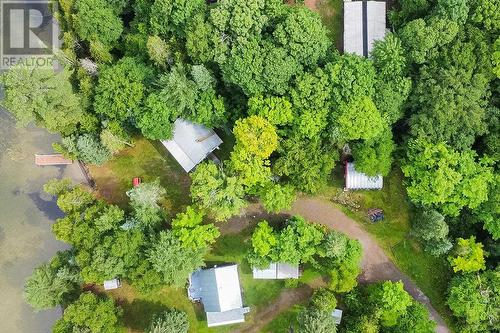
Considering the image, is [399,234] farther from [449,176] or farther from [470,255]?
[449,176]

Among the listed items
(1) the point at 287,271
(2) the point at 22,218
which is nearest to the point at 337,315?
(1) the point at 287,271

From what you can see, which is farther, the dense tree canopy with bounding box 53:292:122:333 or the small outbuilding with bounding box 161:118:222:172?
the small outbuilding with bounding box 161:118:222:172

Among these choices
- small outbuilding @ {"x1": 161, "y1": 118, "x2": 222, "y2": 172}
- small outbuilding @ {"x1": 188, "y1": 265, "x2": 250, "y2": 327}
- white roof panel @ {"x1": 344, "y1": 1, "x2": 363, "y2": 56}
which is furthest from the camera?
small outbuilding @ {"x1": 161, "y1": 118, "x2": 222, "y2": 172}

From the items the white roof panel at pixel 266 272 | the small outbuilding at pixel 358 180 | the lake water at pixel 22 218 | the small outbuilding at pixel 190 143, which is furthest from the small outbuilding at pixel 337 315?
the lake water at pixel 22 218

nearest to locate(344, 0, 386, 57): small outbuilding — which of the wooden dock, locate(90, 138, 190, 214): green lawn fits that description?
locate(90, 138, 190, 214): green lawn

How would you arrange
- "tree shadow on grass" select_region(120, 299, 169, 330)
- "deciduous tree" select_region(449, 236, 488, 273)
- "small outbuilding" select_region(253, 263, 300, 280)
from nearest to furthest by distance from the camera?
"deciduous tree" select_region(449, 236, 488, 273), "small outbuilding" select_region(253, 263, 300, 280), "tree shadow on grass" select_region(120, 299, 169, 330)

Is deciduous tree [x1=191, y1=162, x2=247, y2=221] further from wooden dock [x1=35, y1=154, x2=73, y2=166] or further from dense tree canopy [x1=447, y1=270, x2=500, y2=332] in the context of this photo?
dense tree canopy [x1=447, y1=270, x2=500, y2=332]

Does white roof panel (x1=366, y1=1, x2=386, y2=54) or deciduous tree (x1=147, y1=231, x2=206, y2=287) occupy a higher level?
white roof panel (x1=366, y1=1, x2=386, y2=54)
